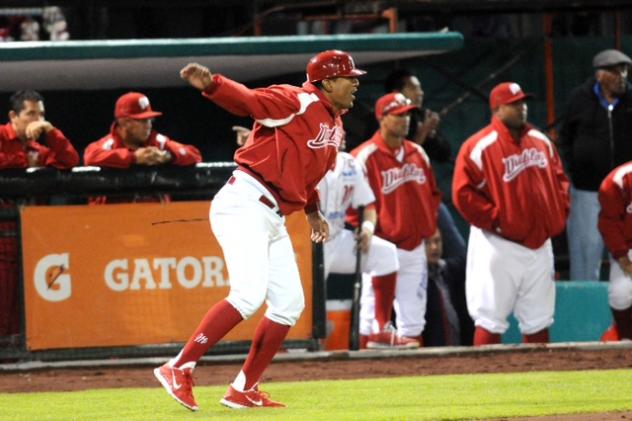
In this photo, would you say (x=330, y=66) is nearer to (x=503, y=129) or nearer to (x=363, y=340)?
(x=503, y=129)

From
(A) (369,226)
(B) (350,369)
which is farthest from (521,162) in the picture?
(B) (350,369)

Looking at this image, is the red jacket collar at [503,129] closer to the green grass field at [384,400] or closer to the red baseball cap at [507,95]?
the red baseball cap at [507,95]

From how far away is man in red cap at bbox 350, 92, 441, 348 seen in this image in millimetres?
11438

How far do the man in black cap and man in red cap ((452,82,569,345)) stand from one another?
140 cm

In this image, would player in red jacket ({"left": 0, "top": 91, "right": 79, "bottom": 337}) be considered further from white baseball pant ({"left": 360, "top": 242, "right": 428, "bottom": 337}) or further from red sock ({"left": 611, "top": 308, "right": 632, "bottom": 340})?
red sock ({"left": 611, "top": 308, "right": 632, "bottom": 340})

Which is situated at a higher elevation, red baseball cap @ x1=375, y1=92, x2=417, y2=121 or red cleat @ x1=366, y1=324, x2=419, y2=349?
red baseball cap @ x1=375, y1=92, x2=417, y2=121

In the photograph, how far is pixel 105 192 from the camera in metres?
10.3

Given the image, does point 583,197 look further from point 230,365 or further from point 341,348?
point 230,365

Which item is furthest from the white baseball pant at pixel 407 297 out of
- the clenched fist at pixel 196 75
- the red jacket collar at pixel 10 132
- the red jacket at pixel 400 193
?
the clenched fist at pixel 196 75

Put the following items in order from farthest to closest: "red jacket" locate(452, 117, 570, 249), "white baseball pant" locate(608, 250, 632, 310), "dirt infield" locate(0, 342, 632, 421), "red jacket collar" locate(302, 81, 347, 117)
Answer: "white baseball pant" locate(608, 250, 632, 310)
"red jacket" locate(452, 117, 570, 249)
"dirt infield" locate(0, 342, 632, 421)
"red jacket collar" locate(302, 81, 347, 117)

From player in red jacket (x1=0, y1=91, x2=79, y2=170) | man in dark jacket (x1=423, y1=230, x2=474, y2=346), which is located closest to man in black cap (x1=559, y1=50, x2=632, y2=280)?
man in dark jacket (x1=423, y1=230, x2=474, y2=346)

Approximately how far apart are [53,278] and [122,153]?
94 cm

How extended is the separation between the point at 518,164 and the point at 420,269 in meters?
1.16

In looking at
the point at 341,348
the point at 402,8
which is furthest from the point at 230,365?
the point at 402,8
